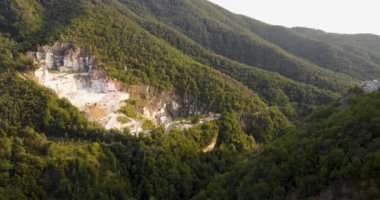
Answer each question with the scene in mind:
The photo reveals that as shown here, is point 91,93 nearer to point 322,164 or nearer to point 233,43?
point 322,164

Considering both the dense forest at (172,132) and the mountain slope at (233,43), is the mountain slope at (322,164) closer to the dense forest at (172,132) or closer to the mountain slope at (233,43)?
the dense forest at (172,132)

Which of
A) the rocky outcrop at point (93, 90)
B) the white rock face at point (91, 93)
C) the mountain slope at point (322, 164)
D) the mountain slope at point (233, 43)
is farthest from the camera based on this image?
the mountain slope at point (233, 43)

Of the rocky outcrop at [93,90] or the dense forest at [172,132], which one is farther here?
the rocky outcrop at [93,90]

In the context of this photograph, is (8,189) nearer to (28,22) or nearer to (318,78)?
(28,22)

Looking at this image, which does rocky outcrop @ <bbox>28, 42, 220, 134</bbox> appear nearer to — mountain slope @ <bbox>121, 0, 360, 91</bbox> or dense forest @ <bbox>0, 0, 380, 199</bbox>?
dense forest @ <bbox>0, 0, 380, 199</bbox>

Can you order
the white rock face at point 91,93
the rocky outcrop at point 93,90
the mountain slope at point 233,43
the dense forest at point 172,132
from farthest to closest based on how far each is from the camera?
the mountain slope at point 233,43, the rocky outcrop at point 93,90, the white rock face at point 91,93, the dense forest at point 172,132

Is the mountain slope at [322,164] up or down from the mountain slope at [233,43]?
down

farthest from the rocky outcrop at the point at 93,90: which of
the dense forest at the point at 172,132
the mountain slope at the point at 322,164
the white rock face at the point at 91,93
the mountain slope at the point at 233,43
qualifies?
the mountain slope at the point at 233,43

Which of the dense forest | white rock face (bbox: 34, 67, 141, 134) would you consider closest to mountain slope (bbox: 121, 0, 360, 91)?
the dense forest

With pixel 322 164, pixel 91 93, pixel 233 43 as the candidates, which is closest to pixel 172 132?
pixel 91 93
